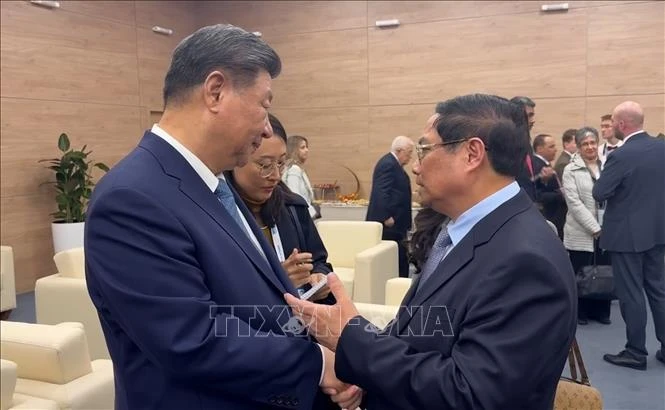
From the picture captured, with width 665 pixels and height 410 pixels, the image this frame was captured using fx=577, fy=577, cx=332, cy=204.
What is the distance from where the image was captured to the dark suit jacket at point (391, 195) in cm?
523

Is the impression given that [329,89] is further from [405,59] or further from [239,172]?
[239,172]

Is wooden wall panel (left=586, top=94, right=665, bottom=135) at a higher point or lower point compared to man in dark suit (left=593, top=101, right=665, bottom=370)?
higher

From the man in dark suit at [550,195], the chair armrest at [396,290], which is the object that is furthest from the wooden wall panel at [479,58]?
the chair armrest at [396,290]

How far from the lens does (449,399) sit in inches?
44.7

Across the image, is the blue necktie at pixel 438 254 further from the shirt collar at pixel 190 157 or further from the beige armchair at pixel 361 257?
the beige armchair at pixel 361 257

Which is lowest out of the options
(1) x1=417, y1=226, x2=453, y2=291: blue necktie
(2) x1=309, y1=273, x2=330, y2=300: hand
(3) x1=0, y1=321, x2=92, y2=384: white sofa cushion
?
(3) x1=0, y1=321, x2=92, y2=384: white sofa cushion

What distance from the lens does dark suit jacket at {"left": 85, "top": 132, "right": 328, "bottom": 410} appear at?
1.05 metres

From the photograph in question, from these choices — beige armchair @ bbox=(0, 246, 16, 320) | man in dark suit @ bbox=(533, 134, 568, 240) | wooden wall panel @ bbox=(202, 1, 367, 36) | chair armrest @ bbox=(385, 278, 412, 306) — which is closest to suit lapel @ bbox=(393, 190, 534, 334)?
chair armrest @ bbox=(385, 278, 412, 306)

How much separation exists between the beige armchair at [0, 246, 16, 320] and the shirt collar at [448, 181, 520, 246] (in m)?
4.94

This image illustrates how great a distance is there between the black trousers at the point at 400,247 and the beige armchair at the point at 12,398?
3.78 meters

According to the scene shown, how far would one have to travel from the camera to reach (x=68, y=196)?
627 cm

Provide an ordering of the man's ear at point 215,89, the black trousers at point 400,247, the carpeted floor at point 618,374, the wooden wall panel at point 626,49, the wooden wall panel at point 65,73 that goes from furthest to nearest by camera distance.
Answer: the wooden wall panel at point 626,49 < the wooden wall panel at point 65,73 < the black trousers at point 400,247 < the carpeted floor at point 618,374 < the man's ear at point 215,89

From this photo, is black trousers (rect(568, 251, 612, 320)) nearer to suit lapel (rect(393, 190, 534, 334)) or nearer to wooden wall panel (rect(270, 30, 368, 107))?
suit lapel (rect(393, 190, 534, 334))

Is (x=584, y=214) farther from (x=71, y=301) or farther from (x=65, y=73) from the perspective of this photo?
(x=65, y=73)
